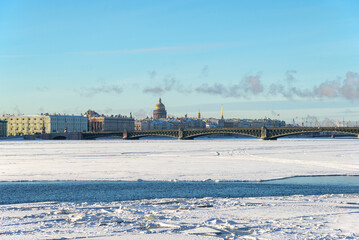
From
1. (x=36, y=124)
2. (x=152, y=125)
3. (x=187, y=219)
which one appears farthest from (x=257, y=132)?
(x=152, y=125)

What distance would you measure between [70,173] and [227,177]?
6.12 meters

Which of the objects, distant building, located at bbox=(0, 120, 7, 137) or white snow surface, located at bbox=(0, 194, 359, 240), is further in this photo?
distant building, located at bbox=(0, 120, 7, 137)

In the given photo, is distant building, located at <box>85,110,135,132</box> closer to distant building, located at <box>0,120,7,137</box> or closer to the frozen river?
distant building, located at <box>0,120,7,137</box>

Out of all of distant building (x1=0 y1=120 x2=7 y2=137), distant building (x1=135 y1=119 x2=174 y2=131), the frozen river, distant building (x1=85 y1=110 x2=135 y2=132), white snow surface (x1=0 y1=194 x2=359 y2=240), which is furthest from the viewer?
distant building (x1=135 y1=119 x2=174 y2=131)

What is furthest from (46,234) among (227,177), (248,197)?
(227,177)

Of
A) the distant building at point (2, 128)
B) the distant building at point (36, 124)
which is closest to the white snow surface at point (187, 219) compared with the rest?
the distant building at point (2, 128)

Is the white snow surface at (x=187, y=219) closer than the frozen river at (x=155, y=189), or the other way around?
the white snow surface at (x=187, y=219)

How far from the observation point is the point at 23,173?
2075cm

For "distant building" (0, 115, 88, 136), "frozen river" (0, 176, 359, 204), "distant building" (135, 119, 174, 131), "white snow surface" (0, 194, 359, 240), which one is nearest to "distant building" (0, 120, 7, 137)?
"distant building" (0, 115, 88, 136)

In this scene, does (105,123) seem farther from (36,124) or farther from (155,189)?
(155,189)

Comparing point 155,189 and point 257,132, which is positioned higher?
point 257,132

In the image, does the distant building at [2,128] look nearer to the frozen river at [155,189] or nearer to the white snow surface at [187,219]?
the frozen river at [155,189]

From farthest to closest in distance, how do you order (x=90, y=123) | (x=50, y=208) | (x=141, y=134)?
(x=90, y=123)
(x=141, y=134)
(x=50, y=208)

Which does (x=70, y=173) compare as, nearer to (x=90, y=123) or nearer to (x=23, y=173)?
(x=23, y=173)
